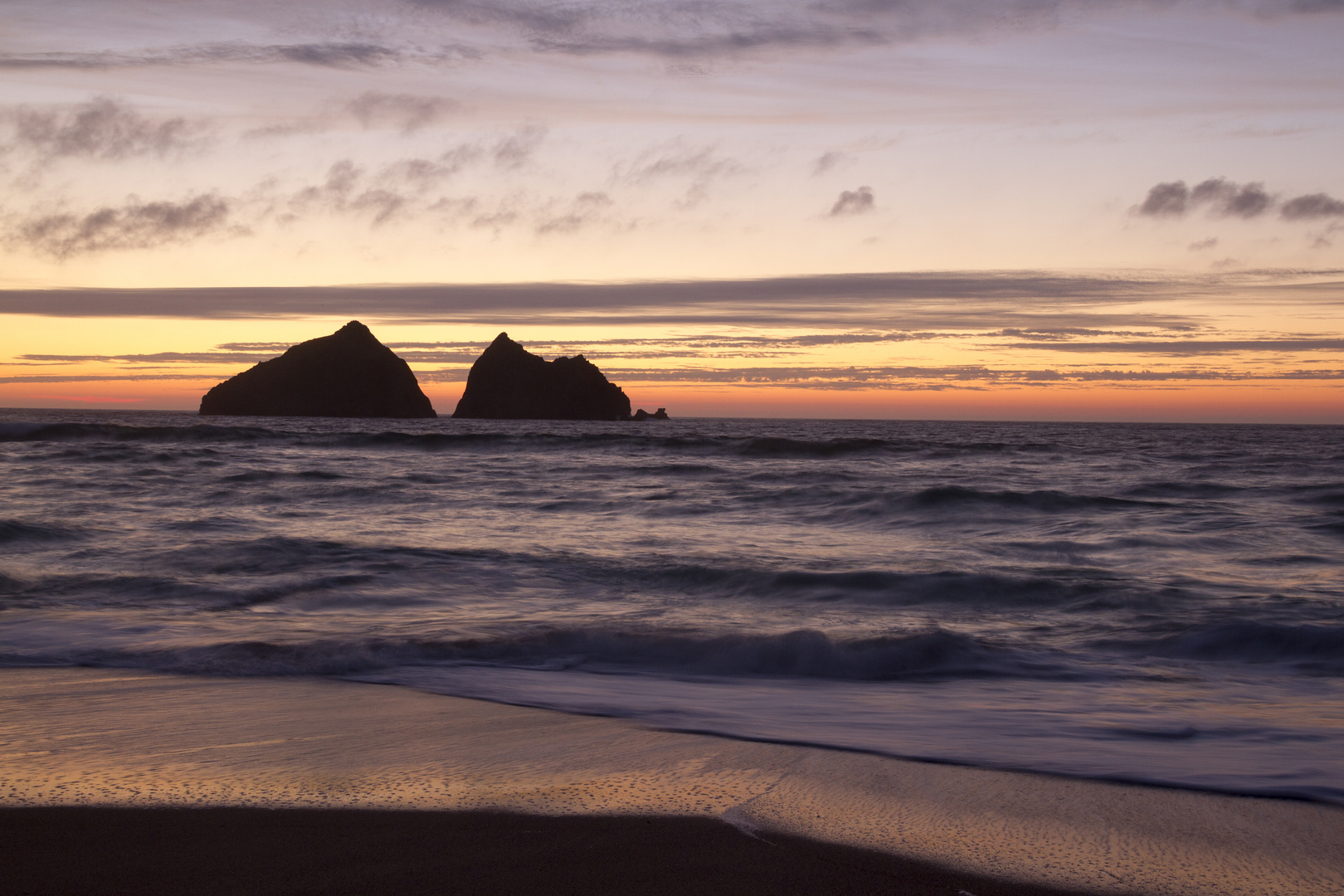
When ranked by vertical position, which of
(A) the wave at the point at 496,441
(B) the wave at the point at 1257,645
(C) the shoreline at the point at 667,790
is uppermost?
(A) the wave at the point at 496,441

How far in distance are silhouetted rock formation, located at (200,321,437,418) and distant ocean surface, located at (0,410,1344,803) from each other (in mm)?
98221

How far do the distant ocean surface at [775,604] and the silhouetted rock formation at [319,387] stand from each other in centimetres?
9822

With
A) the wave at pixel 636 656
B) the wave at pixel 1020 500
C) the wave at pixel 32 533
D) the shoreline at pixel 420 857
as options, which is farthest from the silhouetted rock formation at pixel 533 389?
the shoreline at pixel 420 857

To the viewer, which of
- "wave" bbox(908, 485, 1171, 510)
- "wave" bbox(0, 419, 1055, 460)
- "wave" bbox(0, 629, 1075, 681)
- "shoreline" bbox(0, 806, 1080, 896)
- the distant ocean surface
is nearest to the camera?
"shoreline" bbox(0, 806, 1080, 896)

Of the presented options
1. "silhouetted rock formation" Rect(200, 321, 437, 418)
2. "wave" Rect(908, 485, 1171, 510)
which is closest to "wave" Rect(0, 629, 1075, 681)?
"wave" Rect(908, 485, 1171, 510)

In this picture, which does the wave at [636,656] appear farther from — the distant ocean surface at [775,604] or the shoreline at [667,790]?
the shoreline at [667,790]

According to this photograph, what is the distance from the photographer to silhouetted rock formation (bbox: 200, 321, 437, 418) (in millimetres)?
112000

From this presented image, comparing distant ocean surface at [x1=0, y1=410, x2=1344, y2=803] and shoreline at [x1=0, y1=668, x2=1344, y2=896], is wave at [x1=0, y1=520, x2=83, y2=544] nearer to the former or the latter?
distant ocean surface at [x1=0, y1=410, x2=1344, y2=803]

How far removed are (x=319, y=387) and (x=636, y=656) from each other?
115m

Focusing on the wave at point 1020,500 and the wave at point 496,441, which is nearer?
the wave at point 1020,500

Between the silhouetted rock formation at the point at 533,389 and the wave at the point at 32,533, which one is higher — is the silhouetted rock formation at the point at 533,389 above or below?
above

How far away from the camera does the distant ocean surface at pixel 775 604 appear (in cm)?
450

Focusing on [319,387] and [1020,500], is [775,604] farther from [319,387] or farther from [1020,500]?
[319,387]

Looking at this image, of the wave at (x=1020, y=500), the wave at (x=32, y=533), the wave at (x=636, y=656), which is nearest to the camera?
the wave at (x=636, y=656)
